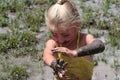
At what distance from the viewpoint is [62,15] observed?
338 cm

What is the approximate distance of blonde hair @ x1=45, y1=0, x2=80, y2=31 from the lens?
Answer: 11.1ft

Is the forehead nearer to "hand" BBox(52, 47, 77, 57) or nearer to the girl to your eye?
the girl

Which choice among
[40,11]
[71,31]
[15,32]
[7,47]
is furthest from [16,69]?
[71,31]

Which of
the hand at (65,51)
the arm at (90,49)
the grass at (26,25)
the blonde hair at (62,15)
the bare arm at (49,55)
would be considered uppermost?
the blonde hair at (62,15)

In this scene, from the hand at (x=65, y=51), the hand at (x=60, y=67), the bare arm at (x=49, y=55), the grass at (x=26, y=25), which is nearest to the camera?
the hand at (x=65, y=51)

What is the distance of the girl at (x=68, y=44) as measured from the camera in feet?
10.9

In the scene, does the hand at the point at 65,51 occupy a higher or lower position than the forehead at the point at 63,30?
lower

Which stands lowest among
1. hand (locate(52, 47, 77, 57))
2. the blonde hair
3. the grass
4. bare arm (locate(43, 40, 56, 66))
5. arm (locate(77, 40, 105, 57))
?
the grass

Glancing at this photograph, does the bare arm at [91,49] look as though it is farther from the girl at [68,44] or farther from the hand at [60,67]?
the hand at [60,67]

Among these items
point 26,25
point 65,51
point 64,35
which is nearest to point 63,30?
point 64,35

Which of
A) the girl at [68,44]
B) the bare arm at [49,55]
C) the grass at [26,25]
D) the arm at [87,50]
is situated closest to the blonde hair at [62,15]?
the girl at [68,44]

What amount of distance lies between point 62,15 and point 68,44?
34 cm

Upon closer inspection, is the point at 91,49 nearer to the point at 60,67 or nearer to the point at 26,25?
the point at 60,67

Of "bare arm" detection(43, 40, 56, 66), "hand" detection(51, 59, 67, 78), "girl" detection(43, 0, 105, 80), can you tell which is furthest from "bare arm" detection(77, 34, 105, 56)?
"bare arm" detection(43, 40, 56, 66)
